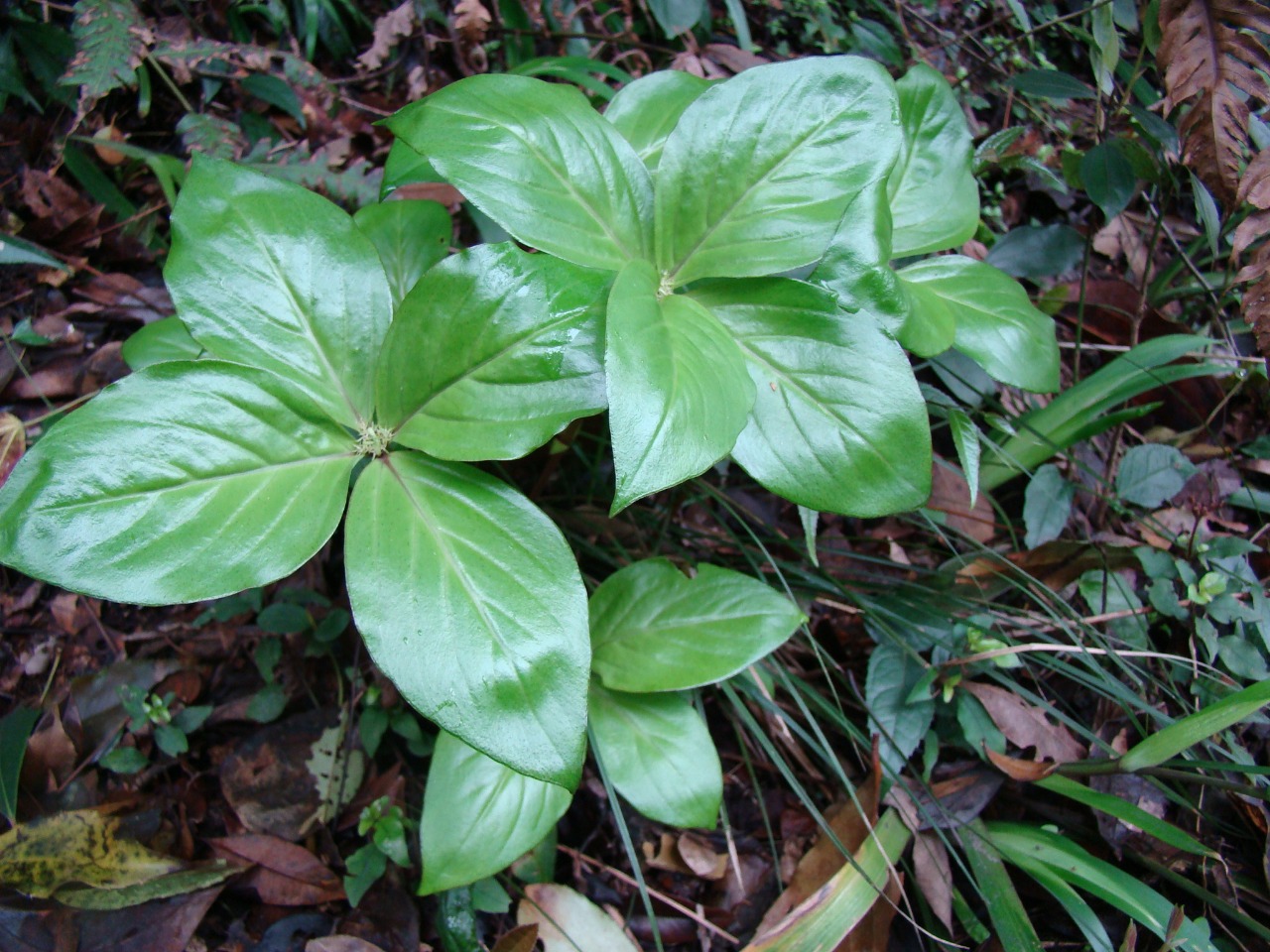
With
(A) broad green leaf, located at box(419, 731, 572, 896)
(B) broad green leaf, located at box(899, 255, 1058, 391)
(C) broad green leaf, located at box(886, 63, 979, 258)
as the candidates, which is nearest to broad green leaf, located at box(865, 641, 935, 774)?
(B) broad green leaf, located at box(899, 255, 1058, 391)

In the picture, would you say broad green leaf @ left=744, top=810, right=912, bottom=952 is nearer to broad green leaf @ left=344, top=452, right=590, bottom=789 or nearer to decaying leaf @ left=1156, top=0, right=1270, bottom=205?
broad green leaf @ left=344, top=452, right=590, bottom=789

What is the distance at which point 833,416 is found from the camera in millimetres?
1021

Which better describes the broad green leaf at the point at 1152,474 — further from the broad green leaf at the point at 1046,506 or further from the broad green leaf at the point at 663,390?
the broad green leaf at the point at 663,390

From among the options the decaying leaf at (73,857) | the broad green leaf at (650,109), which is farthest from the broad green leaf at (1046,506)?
the decaying leaf at (73,857)

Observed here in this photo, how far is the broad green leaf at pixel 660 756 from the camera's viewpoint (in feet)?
4.19

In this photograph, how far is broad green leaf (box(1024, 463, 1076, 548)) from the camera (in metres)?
1.69

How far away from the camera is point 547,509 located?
64.9 inches

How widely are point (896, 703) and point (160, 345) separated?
62.8 inches

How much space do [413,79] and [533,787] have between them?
72.9 inches

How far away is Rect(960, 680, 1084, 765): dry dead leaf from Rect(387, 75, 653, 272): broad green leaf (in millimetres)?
1217

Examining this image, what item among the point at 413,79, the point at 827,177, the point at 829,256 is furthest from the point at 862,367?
the point at 413,79

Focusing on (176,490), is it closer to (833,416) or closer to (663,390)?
(663,390)

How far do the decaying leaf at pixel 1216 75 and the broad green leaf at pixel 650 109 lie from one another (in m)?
0.82

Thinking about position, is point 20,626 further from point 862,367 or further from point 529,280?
point 862,367
